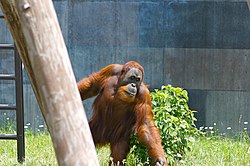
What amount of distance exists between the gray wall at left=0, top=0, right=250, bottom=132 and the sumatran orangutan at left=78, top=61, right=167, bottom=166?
213cm

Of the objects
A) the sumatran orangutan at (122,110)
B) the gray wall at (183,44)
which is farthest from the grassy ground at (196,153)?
the gray wall at (183,44)

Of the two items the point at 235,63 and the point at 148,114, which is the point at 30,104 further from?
the point at 148,114

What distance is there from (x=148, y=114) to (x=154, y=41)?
238cm

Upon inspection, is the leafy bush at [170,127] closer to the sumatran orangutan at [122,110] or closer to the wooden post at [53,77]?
the sumatran orangutan at [122,110]

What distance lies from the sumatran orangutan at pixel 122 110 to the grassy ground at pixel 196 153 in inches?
8.0

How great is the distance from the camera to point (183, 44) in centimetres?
702

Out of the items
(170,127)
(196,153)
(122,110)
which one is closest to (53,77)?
(122,110)

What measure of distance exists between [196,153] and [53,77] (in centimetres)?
322

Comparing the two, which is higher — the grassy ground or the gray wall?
the gray wall

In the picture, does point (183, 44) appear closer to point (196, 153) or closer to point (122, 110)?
point (196, 153)

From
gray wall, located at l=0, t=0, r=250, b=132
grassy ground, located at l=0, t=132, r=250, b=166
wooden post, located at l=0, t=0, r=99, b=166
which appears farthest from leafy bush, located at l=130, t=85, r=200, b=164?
wooden post, located at l=0, t=0, r=99, b=166

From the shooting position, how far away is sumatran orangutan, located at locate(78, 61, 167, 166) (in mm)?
4727

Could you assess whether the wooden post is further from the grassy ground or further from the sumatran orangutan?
the grassy ground

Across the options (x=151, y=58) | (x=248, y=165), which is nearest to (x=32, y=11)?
(x=248, y=165)
